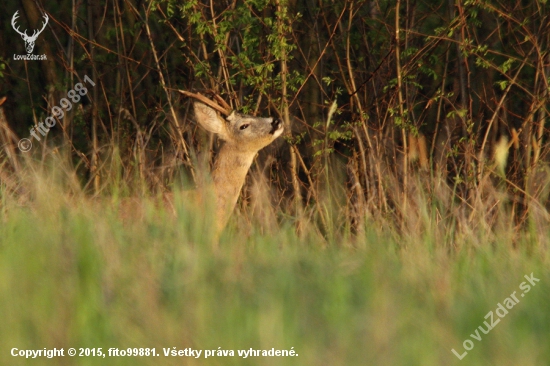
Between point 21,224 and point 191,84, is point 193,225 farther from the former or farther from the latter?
point 191,84

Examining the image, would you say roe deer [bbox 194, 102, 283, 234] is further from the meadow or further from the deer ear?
the meadow

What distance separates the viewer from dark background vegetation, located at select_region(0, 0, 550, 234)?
735cm

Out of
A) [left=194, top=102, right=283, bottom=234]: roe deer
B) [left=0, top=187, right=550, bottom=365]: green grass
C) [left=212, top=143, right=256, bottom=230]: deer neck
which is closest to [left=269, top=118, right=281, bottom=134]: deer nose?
[left=194, top=102, right=283, bottom=234]: roe deer

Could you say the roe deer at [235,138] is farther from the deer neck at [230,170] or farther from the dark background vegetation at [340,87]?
the dark background vegetation at [340,87]

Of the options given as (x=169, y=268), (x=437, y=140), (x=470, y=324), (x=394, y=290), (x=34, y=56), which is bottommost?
(x=470, y=324)

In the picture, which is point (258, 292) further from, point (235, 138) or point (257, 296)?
point (235, 138)

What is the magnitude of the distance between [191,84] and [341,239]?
4686 mm

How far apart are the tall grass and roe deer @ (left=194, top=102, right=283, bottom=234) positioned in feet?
9.15

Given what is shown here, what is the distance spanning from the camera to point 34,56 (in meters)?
10.3

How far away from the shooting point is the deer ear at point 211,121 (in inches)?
295

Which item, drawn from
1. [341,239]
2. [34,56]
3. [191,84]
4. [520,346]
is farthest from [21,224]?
[34,56]

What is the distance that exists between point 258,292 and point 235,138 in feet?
13.7

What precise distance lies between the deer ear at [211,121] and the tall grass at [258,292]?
9.95 ft

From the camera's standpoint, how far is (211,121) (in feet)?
24.8
